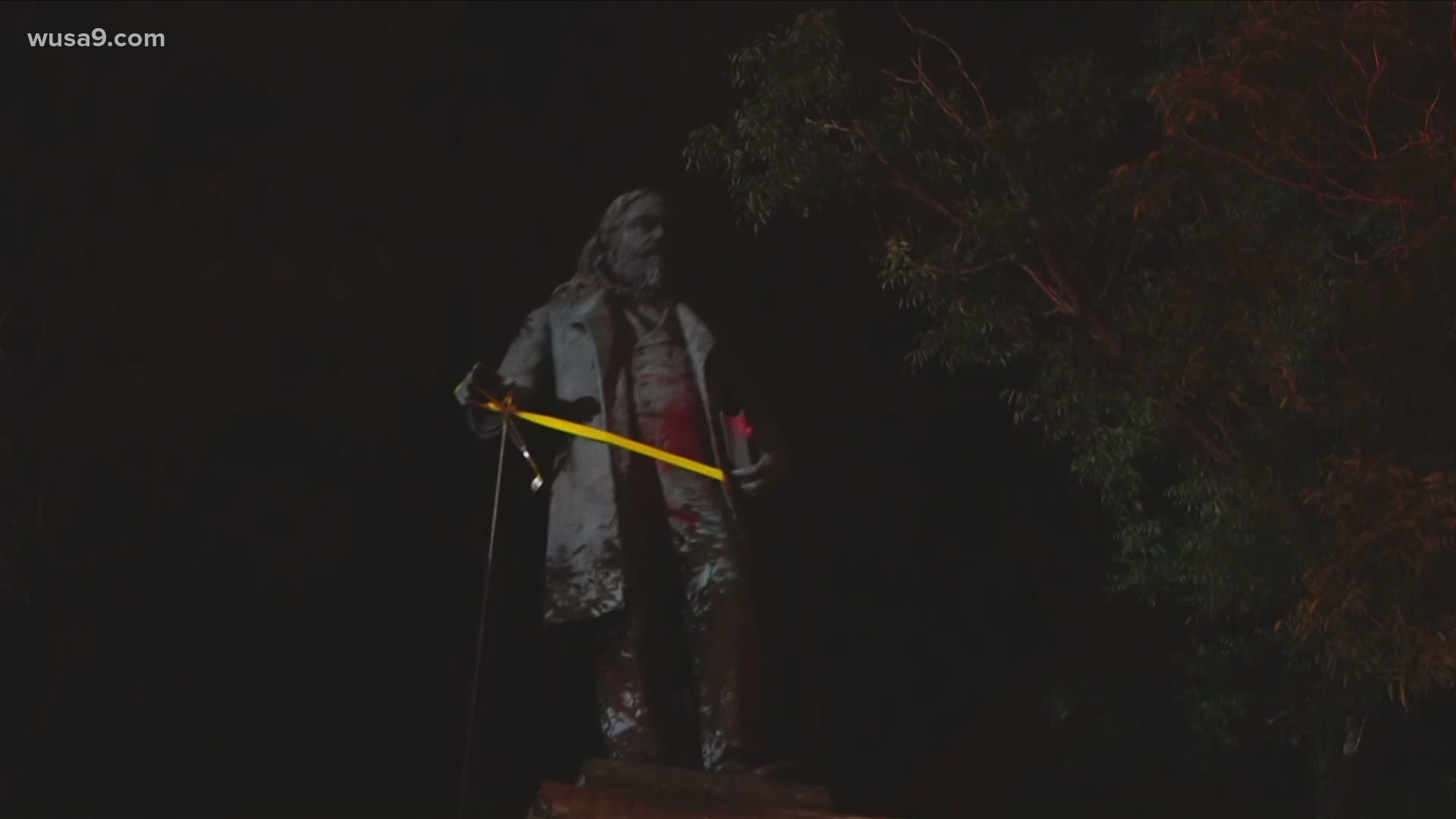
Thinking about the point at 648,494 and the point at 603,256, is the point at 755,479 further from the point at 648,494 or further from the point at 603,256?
the point at 603,256

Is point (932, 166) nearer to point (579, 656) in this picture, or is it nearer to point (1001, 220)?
point (1001, 220)

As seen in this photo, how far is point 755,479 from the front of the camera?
8758 millimetres

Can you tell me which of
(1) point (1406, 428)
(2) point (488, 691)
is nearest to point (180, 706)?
(2) point (488, 691)

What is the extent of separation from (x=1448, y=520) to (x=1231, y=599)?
172 inches

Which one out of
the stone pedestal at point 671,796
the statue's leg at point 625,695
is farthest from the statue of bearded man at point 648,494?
the stone pedestal at point 671,796

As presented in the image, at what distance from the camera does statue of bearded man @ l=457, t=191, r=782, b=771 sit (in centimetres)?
851

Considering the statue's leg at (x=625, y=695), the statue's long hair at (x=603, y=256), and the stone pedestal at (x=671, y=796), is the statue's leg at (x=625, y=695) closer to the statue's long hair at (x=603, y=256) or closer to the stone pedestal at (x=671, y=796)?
the stone pedestal at (x=671, y=796)

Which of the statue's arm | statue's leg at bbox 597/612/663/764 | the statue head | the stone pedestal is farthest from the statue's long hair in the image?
the stone pedestal

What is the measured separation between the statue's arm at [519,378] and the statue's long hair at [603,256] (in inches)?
8.4

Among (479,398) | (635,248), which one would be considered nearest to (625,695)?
(479,398)

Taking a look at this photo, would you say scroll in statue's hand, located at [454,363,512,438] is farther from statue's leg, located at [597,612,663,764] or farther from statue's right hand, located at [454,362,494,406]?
statue's leg, located at [597,612,663,764]

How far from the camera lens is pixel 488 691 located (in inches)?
627

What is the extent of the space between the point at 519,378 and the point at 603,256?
2.44 feet

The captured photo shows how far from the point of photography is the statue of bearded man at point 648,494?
8508 millimetres
